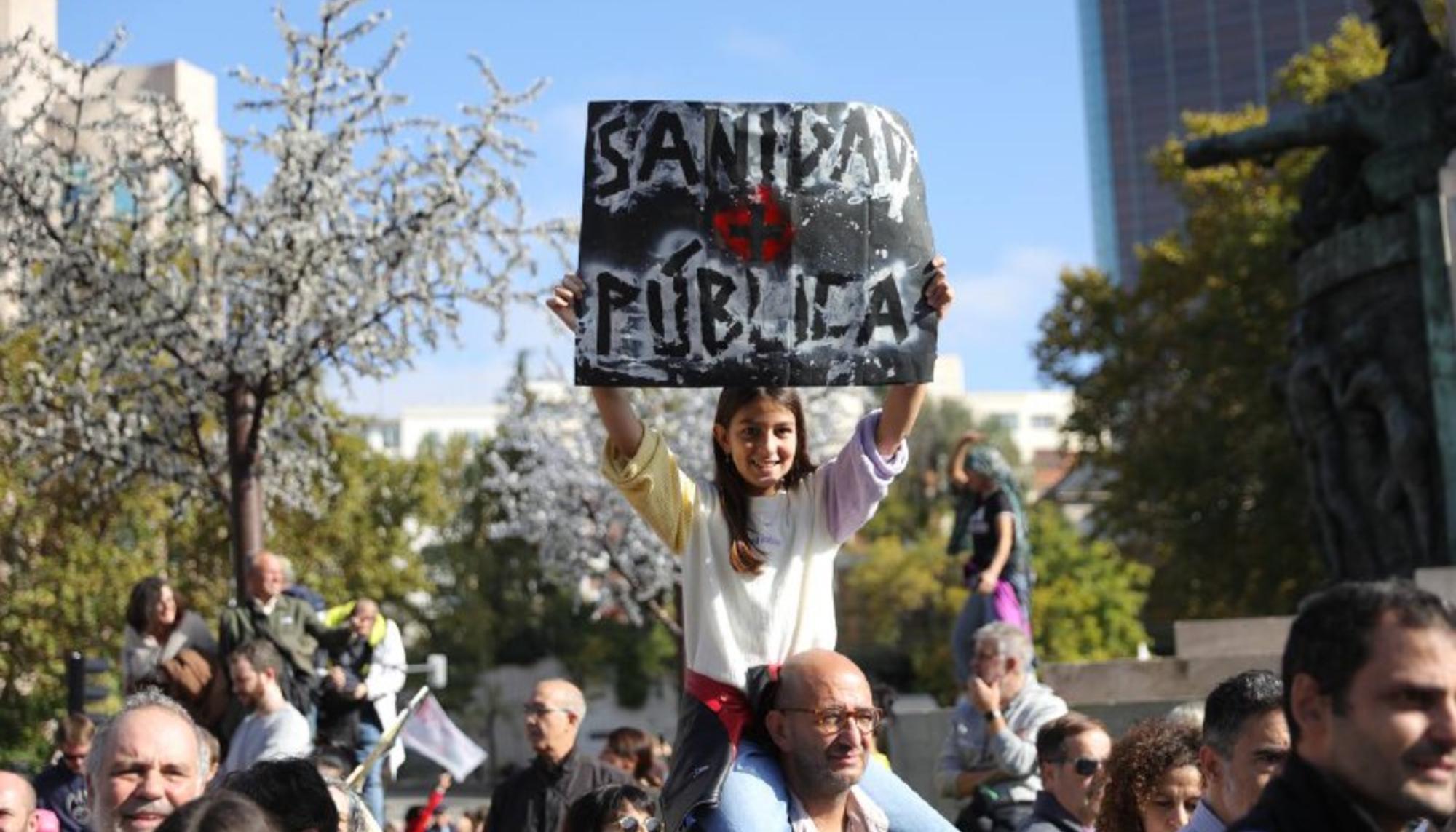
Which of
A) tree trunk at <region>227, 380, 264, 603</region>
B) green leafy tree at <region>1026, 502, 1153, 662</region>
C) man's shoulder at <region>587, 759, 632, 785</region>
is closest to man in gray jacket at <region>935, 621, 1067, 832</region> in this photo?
man's shoulder at <region>587, 759, 632, 785</region>

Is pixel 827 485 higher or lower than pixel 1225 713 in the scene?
higher

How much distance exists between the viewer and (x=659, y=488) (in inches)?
251

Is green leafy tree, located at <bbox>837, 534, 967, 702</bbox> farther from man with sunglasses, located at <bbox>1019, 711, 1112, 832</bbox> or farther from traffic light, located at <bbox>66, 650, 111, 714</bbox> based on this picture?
man with sunglasses, located at <bbox>1019, 711, 1112, 832</bbox>

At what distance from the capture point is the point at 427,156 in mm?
17297

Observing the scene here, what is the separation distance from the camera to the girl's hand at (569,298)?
6.78 metres

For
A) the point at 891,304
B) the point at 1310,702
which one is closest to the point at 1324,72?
the point at 891,304

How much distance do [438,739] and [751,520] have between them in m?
5.97

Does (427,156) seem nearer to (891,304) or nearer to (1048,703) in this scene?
(1048,703)

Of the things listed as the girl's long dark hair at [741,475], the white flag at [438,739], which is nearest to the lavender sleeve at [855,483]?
the girl's long dark hair at [741,475]

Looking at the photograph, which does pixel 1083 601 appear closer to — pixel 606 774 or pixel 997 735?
pixel 606 774

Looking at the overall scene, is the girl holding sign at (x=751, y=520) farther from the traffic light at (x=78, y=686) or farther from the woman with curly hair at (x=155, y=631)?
the traffic light at (x=78, y=686)

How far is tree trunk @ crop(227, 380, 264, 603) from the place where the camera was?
50.9 feet

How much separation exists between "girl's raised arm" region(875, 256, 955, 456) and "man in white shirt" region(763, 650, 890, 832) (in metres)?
0.85

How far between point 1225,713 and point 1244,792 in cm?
19
